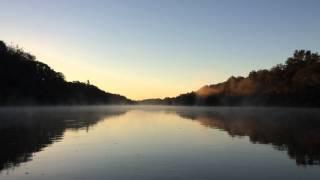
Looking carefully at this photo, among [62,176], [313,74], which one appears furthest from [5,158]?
[313,74]

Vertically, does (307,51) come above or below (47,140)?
above

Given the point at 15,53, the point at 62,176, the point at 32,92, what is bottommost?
the point at 62,176

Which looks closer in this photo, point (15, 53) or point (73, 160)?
point (73, 160)

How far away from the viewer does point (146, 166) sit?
74.1 feet

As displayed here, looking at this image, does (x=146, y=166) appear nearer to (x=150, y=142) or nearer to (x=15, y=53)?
(x=150, y=142)

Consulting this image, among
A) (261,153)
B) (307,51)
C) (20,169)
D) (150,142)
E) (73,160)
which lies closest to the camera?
(20,169)

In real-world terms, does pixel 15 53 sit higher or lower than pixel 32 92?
higher

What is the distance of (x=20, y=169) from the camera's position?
21469 millimetres

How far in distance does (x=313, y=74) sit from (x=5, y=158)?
548ft

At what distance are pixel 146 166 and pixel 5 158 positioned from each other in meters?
8.00

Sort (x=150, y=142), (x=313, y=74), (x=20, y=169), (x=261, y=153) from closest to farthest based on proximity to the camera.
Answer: (x=20, y=169), (x=261, y=153), (x=150, y=142), (x=313, y=74)

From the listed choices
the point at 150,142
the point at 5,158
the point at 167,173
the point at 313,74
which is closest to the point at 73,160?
the point at 5,158

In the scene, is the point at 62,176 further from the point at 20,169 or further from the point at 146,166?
the point at 146,166

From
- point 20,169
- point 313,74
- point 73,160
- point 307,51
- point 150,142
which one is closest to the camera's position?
point 20,169
